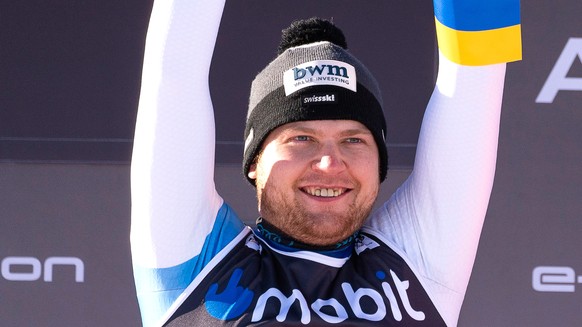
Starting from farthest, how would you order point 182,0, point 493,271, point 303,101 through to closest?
point 493,271, point 303,101, point 182,0

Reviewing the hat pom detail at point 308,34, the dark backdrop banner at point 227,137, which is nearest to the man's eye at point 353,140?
the hat pom detail at point 308,34

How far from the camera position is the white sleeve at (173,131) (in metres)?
1.62

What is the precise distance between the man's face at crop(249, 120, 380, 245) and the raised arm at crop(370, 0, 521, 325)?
0.10m

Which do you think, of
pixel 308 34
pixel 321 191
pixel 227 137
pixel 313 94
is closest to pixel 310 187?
pixel 321 191

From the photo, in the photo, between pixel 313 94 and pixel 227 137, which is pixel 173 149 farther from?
pixel 227 137

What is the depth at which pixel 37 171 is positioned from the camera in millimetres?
2561

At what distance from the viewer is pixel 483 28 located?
166 cm

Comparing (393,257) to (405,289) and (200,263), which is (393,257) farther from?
(200,263)

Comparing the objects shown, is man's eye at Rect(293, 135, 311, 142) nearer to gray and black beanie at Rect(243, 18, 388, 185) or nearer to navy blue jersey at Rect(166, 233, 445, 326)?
gray and black beanie at Rect(243, 18, 388, 185)

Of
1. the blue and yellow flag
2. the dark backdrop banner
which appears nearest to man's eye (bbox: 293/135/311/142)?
the blue and yellow flag

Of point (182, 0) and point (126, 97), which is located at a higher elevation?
point (182, 0)

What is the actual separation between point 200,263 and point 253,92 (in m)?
0.31

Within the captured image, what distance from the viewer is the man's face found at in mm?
1697

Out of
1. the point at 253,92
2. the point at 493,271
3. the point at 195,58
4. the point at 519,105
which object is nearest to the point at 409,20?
the point at 519,105
